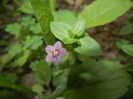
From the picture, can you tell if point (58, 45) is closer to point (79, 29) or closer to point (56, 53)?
point (56, 53)

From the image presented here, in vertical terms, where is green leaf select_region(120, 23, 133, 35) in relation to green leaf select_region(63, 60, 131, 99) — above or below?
above

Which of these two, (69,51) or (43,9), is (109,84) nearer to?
(69,51)

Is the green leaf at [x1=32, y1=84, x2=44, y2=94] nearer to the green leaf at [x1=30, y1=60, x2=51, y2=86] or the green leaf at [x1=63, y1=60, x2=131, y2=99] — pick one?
the green leaf at [x1=30, y1=60, x2=51, y2=86]

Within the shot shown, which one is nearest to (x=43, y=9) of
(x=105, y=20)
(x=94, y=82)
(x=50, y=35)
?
(x=50, y=35)

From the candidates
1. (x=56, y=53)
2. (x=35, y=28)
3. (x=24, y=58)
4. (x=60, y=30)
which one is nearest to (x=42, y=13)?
(x=60, y=30)

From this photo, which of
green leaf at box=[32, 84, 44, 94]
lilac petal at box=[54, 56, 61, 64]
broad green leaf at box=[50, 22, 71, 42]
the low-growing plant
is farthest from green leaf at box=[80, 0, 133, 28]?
green leaf at box=[32, 84, 44, 94]
